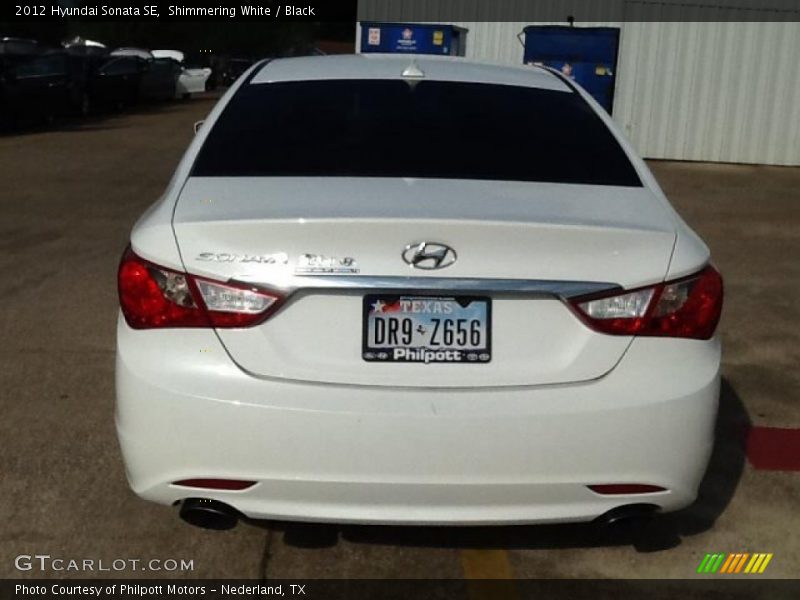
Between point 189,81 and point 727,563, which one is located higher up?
point 727,563

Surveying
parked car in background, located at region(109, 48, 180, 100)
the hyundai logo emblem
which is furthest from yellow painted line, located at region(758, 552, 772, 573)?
parked car in background, located at region(109, 48, 180, 100)

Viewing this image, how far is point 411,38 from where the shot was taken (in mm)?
17422

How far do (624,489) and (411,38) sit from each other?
597 inches

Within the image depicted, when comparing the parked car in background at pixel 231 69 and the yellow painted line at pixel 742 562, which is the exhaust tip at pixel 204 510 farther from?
the parked car in background at pixel 231 69

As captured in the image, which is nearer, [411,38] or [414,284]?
[414,284]

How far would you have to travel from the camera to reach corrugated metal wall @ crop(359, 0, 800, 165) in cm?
1611

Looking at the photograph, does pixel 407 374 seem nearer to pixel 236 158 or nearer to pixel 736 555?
pixel 236 158

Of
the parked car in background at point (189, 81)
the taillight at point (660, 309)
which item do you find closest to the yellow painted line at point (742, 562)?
the taillight at point (660, 309)

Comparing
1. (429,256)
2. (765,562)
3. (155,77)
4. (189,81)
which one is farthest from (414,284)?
(189,81)

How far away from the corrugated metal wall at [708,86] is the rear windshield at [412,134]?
12.9 metres

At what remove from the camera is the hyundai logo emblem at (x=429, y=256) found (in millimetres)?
2852

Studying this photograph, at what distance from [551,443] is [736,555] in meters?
1.16

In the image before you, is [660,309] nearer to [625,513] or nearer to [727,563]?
[625,513]

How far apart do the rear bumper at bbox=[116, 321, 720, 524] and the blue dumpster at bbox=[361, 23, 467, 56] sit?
1462 centimetres
